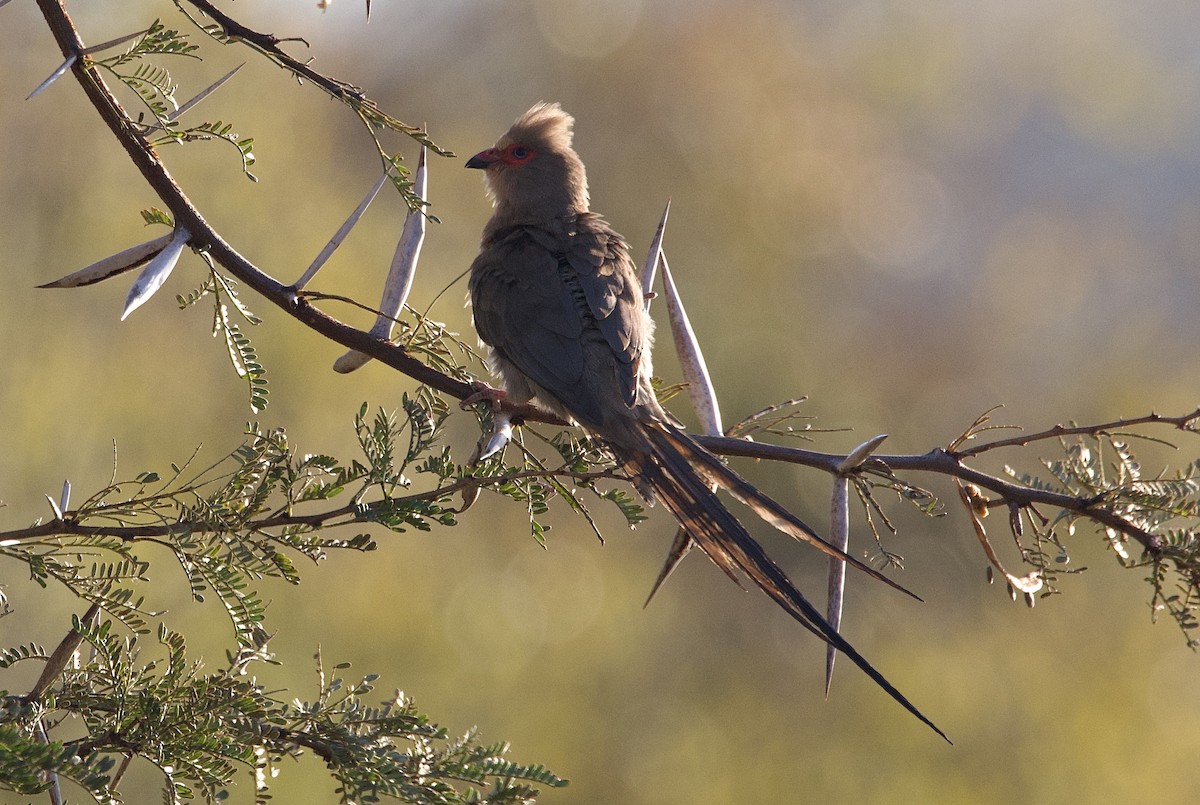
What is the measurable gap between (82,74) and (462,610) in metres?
11.0

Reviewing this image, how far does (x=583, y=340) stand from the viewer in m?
3.94

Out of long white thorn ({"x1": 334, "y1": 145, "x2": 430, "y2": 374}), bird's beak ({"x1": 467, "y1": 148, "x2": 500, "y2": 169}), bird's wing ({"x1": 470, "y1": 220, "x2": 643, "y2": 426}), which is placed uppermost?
bird's beak ({"x1": 467, "y1": 148, "x2": 500, "y2": 169})

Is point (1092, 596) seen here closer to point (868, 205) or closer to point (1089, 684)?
point (1089, 684)

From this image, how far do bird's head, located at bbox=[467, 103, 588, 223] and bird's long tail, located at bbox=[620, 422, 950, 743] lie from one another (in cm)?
206

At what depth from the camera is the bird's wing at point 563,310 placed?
377cm

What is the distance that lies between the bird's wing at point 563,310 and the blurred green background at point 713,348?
1572 millimetres

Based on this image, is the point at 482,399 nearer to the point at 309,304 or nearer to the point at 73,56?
the point at 309,304

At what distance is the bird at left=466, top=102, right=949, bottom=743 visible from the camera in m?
2.54

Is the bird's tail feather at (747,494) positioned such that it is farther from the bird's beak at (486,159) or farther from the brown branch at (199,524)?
the bird's beak at (486,159)

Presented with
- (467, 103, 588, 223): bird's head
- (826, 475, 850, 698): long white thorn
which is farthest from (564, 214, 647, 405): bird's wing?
(826, 475, 850, 698): long white thorn

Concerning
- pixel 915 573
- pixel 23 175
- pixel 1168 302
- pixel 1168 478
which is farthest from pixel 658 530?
pixel 1168 302

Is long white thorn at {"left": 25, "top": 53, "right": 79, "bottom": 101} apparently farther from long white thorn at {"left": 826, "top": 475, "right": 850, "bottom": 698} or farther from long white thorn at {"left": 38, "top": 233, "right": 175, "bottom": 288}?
long white thorn at {"left": 826, "top": 475, "right": 850, "bottom": 698}

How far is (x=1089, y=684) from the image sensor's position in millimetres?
14328

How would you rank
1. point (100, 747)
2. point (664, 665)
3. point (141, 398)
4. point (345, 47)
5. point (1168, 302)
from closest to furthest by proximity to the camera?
point (100, 747)
point (141, 398)
point (664, 665)
point (345, 47)
point (1168, 302)
